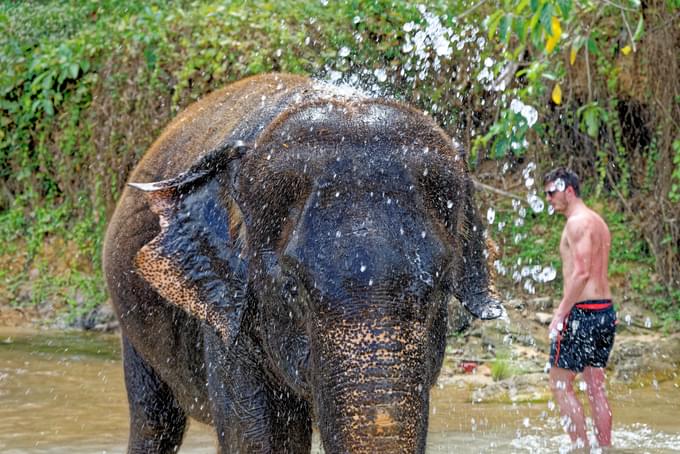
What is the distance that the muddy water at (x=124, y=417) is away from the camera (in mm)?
6992

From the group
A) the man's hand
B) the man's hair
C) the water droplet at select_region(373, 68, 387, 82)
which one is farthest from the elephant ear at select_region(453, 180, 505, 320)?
the water droplet at select_region(373, 68, 387, 82)

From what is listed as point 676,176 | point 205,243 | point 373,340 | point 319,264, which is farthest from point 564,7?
point 676,176

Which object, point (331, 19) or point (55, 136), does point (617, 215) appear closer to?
point (331, 19)

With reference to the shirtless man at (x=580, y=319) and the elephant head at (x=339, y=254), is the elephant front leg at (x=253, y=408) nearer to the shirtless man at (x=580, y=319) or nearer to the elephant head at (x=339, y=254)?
the elephant head at (x=339, y=254)

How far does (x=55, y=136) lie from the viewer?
12688 mm

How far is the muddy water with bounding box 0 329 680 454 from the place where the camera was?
6.99 meters

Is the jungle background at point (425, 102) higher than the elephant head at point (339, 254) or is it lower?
lower

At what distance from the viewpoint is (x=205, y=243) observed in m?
3.61

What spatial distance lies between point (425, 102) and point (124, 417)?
436cm

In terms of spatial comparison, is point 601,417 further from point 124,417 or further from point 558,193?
point 124,417

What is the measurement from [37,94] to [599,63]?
6.02 metres

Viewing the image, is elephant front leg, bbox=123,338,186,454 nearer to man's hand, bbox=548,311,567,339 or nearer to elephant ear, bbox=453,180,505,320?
elephant ear, bbox=453,180,505,320

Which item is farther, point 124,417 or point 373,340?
point 124,417

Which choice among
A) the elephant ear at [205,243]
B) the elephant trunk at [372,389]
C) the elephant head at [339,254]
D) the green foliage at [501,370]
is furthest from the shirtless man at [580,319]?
the elephant trunk at [372,389]
